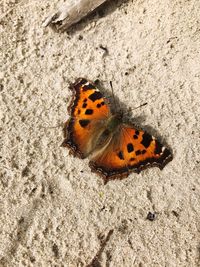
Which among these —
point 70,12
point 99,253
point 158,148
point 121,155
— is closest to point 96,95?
point 121,155

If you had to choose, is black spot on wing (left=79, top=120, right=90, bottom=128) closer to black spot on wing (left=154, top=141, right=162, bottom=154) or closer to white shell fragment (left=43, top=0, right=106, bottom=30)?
black spot on wing (left=154, top=141, right=162, bottom=154)

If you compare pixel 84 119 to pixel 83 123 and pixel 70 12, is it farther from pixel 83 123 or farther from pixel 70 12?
pixel 70 12

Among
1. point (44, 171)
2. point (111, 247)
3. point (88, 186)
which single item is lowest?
point (111, 247)

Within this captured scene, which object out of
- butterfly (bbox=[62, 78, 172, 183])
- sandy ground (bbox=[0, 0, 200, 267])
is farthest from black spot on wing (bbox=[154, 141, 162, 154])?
sandy ground (bbox=[0, 0, 200, 267])

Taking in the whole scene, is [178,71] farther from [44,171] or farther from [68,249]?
[68,249]

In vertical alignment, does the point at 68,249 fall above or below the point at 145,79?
below

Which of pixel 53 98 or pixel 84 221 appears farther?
pixel 53 98

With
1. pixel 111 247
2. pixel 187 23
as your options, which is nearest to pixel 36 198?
pixel 111 247
